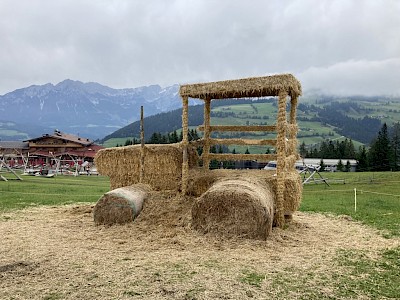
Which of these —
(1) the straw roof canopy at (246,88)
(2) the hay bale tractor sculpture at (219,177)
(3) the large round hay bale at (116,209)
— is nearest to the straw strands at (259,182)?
(2) the hay bale tractor sculpture at (219,177)

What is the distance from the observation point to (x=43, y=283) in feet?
25.4

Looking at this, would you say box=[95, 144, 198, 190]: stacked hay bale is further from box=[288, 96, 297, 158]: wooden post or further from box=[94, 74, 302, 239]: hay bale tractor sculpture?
box=[288, 96, 297, 158]: wooden post

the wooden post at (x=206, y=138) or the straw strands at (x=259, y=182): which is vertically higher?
the wooden post at (x=206, y=138)

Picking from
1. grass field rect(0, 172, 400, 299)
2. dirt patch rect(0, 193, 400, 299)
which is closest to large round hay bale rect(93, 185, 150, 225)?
dirt patch rect(0, 193, 400, 299)

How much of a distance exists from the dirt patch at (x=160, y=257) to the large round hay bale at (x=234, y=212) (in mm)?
343

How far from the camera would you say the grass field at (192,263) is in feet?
24.3

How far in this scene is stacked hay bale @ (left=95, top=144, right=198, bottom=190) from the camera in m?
15.7

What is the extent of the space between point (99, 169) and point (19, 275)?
9.17 metres

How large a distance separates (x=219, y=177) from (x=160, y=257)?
5.21m

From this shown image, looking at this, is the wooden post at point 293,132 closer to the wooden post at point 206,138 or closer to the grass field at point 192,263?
the grass field at point 192,263

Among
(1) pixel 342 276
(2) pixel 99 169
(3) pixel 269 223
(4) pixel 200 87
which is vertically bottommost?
(1) pixel 342 276

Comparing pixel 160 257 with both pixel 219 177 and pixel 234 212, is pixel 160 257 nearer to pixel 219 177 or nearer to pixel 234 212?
pixel 234 212

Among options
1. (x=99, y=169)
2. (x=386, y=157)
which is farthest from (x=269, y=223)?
(x=386, y=157)

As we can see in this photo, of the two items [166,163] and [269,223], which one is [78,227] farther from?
[269,223]
